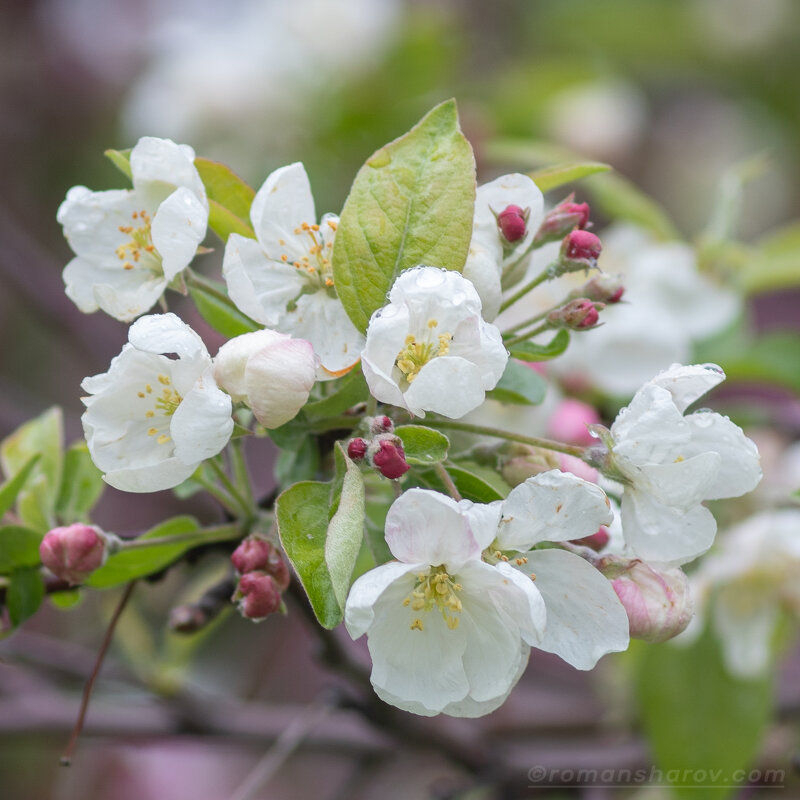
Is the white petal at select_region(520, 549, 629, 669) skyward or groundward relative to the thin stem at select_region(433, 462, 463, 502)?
groundward

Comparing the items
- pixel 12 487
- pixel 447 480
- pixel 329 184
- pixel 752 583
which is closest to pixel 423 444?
pixel 447 480

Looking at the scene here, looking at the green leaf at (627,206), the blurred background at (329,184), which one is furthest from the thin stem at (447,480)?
the green leaf at (627,206)

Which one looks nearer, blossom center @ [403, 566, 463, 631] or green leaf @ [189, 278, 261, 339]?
blossom center @ [403, 566, 463, 631]

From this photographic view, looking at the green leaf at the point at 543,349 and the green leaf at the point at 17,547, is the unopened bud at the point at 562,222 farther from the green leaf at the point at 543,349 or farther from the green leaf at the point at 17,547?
the green leaf at the point at 17,547

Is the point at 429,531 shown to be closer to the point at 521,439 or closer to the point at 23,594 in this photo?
the point at 521,439

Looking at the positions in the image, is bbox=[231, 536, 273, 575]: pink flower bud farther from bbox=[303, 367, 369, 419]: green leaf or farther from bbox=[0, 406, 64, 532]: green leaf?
bbox=[0, 406, 64, 532]: green leaf

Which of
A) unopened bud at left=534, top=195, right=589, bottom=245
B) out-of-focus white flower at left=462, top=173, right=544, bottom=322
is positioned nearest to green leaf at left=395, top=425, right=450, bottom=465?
out-of-focus white flower at left=462, top=173, right=544, bottom=322

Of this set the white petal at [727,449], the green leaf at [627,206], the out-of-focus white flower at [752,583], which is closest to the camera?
the white petal at [727,449]
